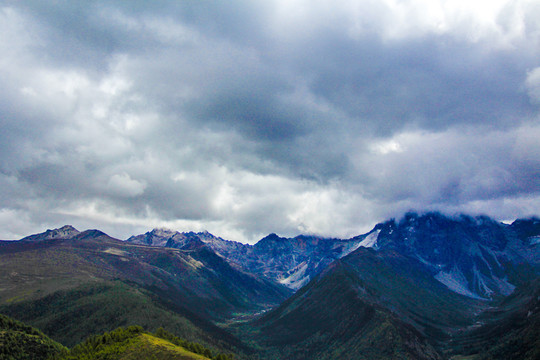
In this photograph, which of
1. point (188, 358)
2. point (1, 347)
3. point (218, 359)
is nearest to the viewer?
point (188, 358)

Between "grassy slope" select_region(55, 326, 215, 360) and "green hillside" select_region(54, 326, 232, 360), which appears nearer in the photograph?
"green hillside" select_region(54, 326, 232, 360)

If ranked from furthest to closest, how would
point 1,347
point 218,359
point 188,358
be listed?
point 218,359
point 1,347
point 188,358

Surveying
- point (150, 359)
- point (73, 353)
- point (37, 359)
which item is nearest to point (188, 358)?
point (150, 359)

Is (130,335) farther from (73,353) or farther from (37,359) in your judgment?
(37,359)

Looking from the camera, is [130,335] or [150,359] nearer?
[150,359]

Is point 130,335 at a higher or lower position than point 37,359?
higher

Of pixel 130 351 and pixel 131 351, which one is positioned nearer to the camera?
pixel 131 351

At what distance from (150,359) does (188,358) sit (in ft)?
60.8

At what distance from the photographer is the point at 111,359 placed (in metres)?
170

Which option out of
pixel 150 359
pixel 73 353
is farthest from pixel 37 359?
pixel 150 359

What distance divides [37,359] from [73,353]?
18560 mm

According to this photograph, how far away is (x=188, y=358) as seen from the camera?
16225 centimetres

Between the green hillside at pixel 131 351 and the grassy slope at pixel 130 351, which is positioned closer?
the green hillside at pixel 131 351

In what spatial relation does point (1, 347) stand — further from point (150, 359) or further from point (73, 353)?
point (150, 359)
